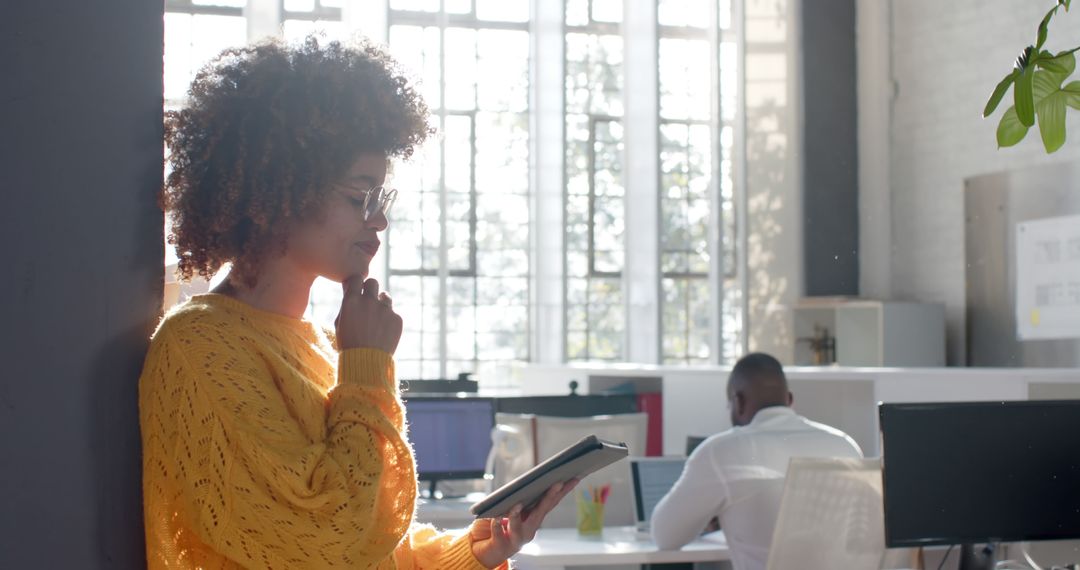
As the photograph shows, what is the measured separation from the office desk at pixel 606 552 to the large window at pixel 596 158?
6339mm

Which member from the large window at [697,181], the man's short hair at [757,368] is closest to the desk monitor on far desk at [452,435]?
the man's short hair at [757,368]

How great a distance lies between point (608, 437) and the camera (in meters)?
5.00

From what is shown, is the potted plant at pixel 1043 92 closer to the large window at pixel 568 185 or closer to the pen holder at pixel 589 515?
the pen holder at pixel 589 515

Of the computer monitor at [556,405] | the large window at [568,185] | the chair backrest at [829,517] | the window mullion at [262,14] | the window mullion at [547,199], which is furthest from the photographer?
the large window at [568,185]

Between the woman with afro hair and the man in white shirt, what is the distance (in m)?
2.52

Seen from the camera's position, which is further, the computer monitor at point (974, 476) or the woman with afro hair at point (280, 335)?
the computer monitor at point (974, 476)

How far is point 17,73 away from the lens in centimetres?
126

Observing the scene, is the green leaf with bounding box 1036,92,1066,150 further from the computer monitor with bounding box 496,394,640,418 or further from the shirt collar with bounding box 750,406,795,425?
the computer monitor with bounding box 496,394,640,418

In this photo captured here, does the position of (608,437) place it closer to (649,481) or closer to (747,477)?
(649,481)

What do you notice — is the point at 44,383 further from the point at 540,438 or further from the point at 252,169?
the point at 540,438

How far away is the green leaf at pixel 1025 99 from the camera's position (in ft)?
4.53

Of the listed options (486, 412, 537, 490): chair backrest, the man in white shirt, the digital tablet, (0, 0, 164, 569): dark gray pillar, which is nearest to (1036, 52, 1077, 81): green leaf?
the digital tablet

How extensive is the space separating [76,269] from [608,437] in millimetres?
3835

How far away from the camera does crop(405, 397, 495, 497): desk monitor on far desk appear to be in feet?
18.3
